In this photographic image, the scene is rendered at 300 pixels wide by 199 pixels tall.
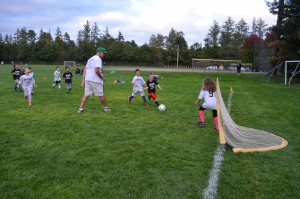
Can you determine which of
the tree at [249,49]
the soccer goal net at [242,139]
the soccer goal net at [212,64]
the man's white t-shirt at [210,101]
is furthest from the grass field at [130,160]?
the tree at [249,49]

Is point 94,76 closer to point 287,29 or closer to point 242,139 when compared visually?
point 242,139

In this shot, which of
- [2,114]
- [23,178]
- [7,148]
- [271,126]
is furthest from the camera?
[2,114]

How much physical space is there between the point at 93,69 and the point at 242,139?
5.38 m

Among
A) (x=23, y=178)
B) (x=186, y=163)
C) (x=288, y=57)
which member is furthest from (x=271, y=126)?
(x=288, y=57)

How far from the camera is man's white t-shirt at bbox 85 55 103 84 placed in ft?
32.6

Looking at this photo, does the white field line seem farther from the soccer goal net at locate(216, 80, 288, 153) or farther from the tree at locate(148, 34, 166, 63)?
the tree at locate(148, 34, 166, 63)

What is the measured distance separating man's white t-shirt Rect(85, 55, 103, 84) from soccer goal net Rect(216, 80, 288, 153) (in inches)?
178

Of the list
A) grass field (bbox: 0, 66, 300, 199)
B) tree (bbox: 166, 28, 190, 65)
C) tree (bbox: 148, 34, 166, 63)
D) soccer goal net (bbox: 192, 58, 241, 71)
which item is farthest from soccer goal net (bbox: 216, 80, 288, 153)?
tree (bbox: 148, 34, 166, 63)

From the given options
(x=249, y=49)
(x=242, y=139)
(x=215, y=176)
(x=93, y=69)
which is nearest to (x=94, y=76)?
(x=93, y=69)

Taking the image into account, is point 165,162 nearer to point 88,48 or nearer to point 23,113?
point 23,113

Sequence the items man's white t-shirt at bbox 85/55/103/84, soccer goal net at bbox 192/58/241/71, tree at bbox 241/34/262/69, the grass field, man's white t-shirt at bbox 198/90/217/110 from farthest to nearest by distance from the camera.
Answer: tree at bbox 241/34/262/69 < soccer goal net at bbox 192/58/241/71 < man's white t-shirt at bbox 85/55/103/84 < man's white t-shirt at bbox 198/90/217/110 < the grass field

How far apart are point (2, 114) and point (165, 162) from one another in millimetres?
6718

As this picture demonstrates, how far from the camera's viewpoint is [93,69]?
1004cm

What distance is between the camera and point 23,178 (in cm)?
464
